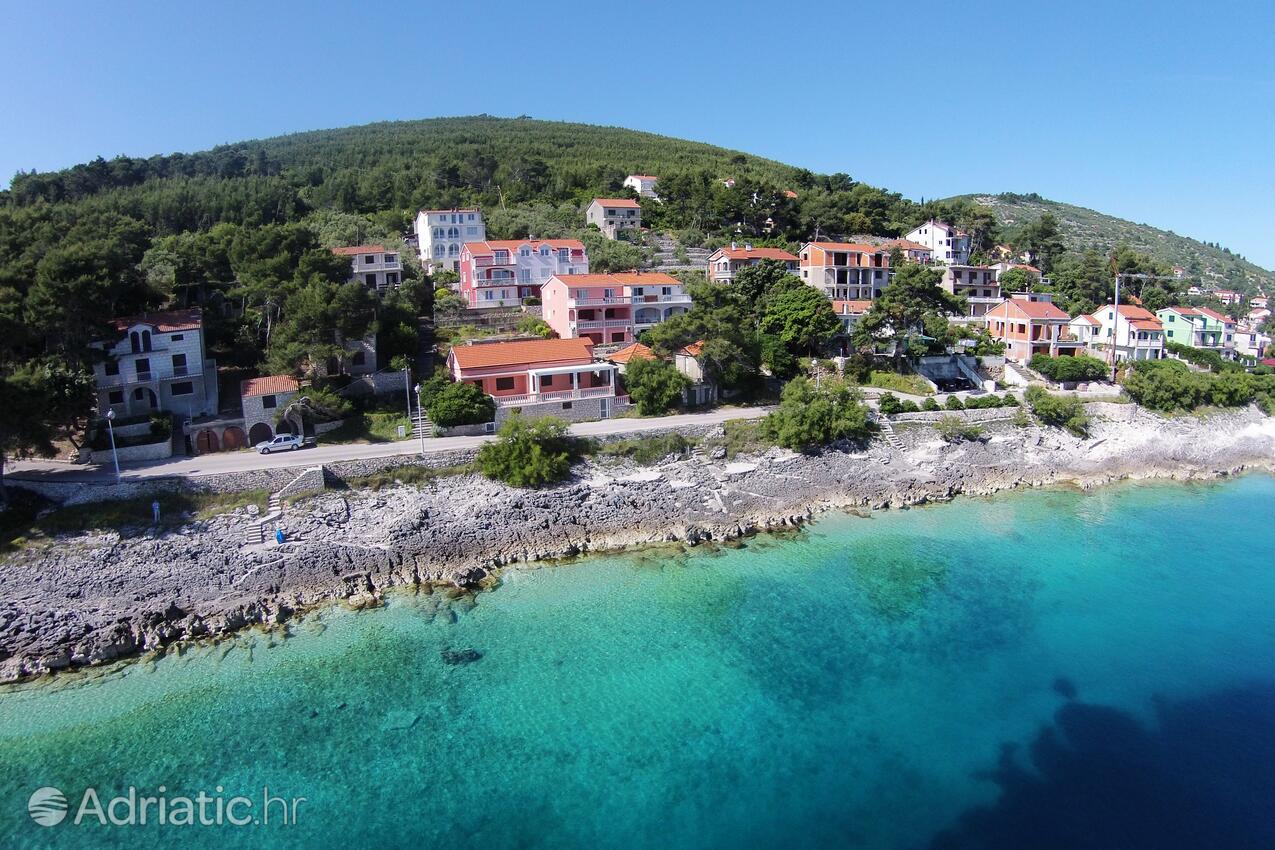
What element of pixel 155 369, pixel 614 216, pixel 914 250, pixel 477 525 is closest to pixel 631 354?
pixel 477 525

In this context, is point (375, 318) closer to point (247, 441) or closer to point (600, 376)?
point (247, 441)

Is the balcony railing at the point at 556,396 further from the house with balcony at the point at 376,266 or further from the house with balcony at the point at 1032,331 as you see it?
the house with balcony at the point at 1032,331

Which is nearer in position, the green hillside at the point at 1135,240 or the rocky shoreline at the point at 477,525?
the rocky shoreline at the point at 477,525

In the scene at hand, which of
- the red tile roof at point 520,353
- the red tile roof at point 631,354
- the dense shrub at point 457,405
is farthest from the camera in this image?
the red tile roof at point 631,354

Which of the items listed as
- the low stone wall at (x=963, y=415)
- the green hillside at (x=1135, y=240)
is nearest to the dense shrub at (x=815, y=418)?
the low stone wall at (x=963, y=415)

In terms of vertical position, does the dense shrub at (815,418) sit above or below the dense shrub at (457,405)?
below

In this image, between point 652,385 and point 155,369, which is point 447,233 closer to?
point 155,369

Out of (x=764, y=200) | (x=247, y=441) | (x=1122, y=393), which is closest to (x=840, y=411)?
(x=1122, y=393)
